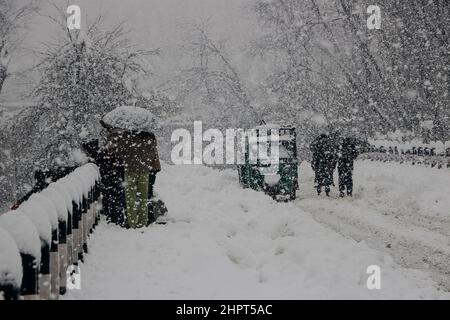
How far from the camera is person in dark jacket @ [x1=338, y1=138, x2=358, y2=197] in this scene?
15.3 m

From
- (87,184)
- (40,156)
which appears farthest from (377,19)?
(87,184)

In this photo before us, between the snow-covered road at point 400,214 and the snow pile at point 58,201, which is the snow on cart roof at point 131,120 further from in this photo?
the snow-covered road at point 400,214

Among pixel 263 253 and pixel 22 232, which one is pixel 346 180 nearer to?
pixel 263 253

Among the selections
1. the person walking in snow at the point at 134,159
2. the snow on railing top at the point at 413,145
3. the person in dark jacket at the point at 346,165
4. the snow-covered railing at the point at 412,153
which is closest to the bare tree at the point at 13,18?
the person in dark jacket at the point at 346,165

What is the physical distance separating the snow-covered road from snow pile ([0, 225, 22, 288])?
17.7ft

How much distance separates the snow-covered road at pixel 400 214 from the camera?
8.23m

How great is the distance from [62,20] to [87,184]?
14.5 m

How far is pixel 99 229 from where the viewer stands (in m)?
8.90

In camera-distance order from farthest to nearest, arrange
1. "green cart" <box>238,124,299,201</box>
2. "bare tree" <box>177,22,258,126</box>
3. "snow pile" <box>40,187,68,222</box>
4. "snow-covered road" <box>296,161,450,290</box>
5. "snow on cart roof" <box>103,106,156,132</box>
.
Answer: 1. "bare tree" <box>177,22,258,126</box>
2. "green cart" <box>238,124,299,201</box>
3. "snow on cart roof" <box>103,106,156,132</box>
4. "snow-covered road" <box>296,161,450,290</box>
5. "snow pile" <box>40,187,68,222</box>

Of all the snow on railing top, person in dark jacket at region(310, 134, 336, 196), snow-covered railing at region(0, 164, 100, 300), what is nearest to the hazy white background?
the snow on railing top

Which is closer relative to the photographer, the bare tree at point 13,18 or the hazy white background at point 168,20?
the bare tree at point 13,18

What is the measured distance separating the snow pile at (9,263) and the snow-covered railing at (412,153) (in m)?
16.5

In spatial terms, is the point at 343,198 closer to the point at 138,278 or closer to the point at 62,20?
the point at 138,278

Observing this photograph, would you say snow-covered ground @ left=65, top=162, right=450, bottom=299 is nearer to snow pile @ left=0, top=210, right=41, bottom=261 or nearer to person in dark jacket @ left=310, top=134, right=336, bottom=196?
snow pile @ left=0, top=210, right=41, bottom=261
